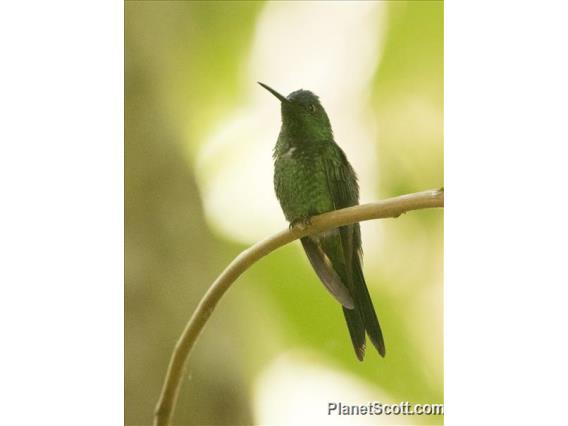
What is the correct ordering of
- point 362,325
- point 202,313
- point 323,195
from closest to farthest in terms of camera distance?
point 202,313 → point 362,325 → point 323,195

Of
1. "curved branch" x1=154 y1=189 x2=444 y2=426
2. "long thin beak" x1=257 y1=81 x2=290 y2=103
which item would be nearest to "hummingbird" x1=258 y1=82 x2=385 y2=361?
"long thin beak" x1=257 y1=81 x2=290 y2=103

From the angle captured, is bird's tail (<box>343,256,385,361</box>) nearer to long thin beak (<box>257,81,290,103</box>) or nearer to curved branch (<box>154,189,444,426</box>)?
curved branch (<box>154,189,444,426</box>)

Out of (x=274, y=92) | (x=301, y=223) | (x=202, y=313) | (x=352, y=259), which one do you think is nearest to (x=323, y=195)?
(x=301, y=223)

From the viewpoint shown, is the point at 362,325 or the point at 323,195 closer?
the point at 362,325

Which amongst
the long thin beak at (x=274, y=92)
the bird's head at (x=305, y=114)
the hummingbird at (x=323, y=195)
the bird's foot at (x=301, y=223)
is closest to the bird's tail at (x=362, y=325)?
the hummingbird at (x=323, y=195)

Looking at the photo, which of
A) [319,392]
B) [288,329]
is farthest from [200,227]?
[319,392]

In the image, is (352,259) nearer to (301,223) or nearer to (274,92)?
(301,223)
